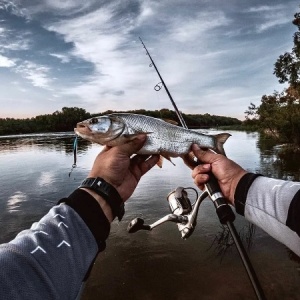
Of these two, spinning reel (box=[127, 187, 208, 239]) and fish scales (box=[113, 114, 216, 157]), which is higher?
fish scales (box=[113, 114, 216, 157])

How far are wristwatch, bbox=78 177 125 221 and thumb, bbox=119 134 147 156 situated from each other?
0.57 metres

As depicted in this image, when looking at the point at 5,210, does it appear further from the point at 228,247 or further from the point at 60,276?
the point at 60,276

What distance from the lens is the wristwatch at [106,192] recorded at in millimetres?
2014

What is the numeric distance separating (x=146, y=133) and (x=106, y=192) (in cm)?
97

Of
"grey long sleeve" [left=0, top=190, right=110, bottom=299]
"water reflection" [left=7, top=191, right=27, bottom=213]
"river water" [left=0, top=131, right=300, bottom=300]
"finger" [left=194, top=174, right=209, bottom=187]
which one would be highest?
"finger" [left=194, top=174, right=209, bottom=187]

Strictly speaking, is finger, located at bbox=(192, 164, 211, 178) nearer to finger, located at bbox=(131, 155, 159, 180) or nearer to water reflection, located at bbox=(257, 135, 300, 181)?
finger, located at bbox=(131, 155, 159, 180)

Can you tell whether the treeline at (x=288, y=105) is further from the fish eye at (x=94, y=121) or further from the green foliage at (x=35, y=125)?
the green foliage at (x=35, y=125)

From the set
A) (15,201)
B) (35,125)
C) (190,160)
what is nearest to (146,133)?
(190,160)

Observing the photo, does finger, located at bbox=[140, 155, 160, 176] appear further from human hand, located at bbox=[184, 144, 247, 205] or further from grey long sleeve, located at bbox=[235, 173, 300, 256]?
grey long sleeve, located at bbox=[235, 173, 300, 256]

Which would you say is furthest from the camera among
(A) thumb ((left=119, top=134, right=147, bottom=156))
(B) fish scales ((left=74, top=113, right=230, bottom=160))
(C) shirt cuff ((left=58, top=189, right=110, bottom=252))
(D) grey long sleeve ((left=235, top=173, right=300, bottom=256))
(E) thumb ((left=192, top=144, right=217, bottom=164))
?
(E) thumb ((left=192, top=144, right=217, bottom=164))

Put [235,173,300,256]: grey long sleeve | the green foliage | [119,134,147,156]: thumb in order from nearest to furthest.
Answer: [235,173,300,256]: grey long sleeve
[119,134,147,156]: thumb
the green foliage

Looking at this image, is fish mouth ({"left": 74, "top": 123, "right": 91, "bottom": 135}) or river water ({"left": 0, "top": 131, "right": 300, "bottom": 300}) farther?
river water ({"left": 0, "top": 131, "right": 300, "bottom": 300})

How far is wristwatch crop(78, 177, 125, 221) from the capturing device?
2.01 meters

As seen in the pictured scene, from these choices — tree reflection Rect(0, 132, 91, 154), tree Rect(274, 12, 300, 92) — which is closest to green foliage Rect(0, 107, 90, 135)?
tree reflection Rect(0, 132, 91, 154)
